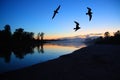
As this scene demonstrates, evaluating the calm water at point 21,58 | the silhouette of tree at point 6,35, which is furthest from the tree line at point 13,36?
the calm water at point 21,58

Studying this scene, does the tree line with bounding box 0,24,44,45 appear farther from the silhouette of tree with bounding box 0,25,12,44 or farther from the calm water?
the calm water

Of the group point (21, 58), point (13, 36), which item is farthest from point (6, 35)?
point (21, 58)

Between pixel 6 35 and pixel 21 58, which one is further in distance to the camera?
pixel 6 35

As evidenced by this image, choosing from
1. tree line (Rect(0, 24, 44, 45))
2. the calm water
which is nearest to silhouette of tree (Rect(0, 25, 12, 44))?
tree line (Rect(0, 24, 44, 45))

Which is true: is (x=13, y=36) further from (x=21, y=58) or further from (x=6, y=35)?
(x=21, y=58)

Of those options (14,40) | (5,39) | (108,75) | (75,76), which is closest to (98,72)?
(108,75)

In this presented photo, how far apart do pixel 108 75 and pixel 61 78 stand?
4.31m

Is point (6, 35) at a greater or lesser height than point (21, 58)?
greater

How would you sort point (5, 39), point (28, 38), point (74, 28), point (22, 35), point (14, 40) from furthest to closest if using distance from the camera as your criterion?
point (28, 38) < point (22, 35) < point (14, 40) < point (5, 39) < point (74, 28)

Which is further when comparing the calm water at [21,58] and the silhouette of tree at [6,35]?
the silhouette of tree at [6,35]

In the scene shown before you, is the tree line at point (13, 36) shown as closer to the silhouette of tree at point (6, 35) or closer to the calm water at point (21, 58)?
the silhouette of tree at point (6, 35)

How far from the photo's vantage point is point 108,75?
1416 centimetres

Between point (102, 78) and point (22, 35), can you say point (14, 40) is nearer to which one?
point (22, 35)

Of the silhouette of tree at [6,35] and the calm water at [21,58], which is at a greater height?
the silhouette of tree at [6,35]
